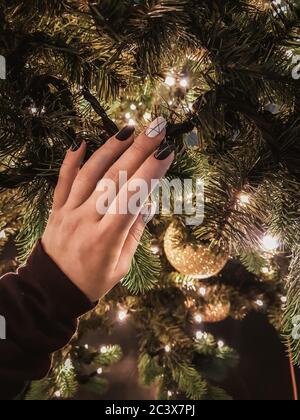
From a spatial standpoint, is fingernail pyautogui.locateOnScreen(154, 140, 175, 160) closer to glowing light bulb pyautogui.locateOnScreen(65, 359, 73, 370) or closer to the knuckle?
the knuckle

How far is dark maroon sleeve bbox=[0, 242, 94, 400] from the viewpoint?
333 millimetres

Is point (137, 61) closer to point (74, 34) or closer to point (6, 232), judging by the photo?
point (74, 34)

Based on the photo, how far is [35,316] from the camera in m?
0.33

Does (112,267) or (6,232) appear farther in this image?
(6,232)

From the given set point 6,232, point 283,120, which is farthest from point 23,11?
point 6,232

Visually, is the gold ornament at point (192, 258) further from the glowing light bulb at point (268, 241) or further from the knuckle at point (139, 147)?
the knuckle at point (139, 147)

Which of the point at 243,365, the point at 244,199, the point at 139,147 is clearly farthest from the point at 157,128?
the point at 243,365

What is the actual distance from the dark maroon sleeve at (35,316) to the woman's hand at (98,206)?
1 centimetres

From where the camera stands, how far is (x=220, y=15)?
0.35 meters

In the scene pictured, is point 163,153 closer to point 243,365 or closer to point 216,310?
point 216,310

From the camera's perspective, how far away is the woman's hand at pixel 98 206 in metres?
0.32
